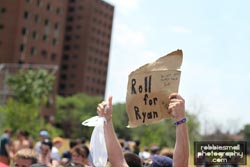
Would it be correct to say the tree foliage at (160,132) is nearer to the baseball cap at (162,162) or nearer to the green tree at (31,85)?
the green tree at (31,85)

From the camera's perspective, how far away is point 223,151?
3771mm

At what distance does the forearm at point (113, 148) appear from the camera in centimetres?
356

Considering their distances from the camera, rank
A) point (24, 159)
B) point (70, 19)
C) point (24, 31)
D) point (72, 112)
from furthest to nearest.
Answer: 1. point (70, 19)
2. point (72, 112)
3. point (24, 31)
4. point (24, 159)

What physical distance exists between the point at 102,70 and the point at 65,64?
8.76 meters

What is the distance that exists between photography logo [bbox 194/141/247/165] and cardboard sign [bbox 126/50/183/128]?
68 cm

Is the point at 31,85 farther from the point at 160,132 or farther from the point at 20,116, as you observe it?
the point at 160,132

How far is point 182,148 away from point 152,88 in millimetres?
472

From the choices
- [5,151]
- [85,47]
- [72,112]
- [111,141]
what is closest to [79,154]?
[111,141]

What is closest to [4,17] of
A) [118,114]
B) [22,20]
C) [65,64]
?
[22,20]

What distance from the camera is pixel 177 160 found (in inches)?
119

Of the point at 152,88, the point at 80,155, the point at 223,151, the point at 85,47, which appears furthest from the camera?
the point at 85,47

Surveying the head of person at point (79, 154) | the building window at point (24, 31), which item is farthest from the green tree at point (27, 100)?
the head of person at point (79, 154)

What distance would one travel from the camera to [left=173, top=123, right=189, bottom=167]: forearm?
119 inches

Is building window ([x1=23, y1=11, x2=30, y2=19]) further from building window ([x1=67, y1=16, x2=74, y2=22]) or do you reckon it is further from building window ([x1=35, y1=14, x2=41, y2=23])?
building window ([x1=67, y1=16, x2=74, y2=22])
